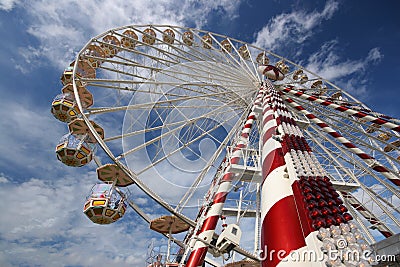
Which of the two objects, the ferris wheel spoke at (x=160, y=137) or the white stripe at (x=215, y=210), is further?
the ferris wheel spoke at (x=160, y=137)

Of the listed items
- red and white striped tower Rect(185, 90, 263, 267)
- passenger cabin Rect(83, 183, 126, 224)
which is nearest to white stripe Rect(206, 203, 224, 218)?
red and white striped tower Rect(185, 90, 263, 267)

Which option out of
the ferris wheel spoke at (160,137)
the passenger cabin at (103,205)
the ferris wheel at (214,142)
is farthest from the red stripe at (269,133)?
the passenger cabin at (103,205)

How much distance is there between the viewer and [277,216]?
2615 millimetres

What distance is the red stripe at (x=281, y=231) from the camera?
2.28m

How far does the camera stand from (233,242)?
3.07 m

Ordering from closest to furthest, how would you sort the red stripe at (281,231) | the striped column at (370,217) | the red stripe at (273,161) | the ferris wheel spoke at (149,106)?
the red stripe at (281,231)
the red stripe at (273,161)
the striped column at (370,217)
the ferris wheel spoke at (149,106)

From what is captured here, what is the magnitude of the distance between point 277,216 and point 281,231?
21cm

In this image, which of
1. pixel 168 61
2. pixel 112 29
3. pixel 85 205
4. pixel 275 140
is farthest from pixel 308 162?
pixel 112 29

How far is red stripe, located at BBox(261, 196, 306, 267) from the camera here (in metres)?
2.28

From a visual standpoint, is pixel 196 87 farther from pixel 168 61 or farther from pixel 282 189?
pixel 282 189

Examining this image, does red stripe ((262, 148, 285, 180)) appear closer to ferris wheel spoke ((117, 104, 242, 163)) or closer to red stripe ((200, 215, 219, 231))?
red stripe ((200, 215, 219, 231))

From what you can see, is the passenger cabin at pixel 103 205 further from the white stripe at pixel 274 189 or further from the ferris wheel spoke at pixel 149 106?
the white stripe at pixel 274 189

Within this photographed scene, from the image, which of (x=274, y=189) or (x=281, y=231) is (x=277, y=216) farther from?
(x=274, y=189)

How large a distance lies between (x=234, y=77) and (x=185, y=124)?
2.96 meters
